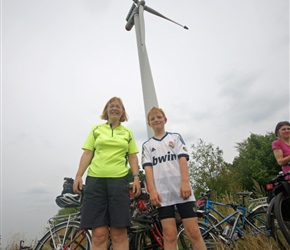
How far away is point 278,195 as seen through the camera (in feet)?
10.1

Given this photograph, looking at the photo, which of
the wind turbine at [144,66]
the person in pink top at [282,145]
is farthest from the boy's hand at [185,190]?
the wind turbine at [144,66]

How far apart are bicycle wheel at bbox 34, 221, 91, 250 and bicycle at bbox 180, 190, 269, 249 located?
58.4 inches

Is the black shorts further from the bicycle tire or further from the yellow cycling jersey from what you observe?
the bicycle tire

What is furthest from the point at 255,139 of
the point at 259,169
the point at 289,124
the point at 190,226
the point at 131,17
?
the point at 190,226

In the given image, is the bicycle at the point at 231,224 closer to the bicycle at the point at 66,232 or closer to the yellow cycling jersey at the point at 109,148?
the bicycle at the point at 66,232

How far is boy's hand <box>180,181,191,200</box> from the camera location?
2562 millimetres

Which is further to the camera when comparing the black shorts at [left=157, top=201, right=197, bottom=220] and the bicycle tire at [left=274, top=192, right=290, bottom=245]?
the bicycle tire at [left=274, top=192, right=290, bottom=245]

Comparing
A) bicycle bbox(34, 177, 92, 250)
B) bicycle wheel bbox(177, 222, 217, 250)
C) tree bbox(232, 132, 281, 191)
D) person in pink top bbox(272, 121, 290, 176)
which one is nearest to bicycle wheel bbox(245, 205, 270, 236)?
bicycle wheel bbox(177, 222, 217, 250)

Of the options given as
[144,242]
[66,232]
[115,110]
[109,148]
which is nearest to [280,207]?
[144,242]

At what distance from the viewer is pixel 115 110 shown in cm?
334

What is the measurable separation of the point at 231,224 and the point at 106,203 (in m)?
2.35

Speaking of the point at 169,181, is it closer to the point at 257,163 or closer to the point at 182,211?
the point at 182,211

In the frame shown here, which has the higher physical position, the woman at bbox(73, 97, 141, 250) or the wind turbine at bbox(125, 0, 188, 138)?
the wind turbine at bbox(125, 0, 188, 138)

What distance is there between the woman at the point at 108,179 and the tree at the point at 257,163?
24.4 m
